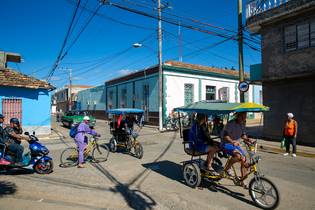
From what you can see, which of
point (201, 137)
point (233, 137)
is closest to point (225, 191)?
point (233, 137)

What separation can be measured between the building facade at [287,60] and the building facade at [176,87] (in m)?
10.1

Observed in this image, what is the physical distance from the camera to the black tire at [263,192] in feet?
16.5

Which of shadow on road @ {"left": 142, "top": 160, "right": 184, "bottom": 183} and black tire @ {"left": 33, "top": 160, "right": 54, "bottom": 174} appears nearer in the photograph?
shadow on road @ {"left": 142, "top": 160, "right": 184, "bottom": 183}

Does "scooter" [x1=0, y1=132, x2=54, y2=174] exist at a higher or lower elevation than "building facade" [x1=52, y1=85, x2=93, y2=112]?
lower

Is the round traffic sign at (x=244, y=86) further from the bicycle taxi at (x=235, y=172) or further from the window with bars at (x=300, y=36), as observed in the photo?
the bicycle taxi at (x=235, y=172)

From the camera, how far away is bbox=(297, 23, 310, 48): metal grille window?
41.6ft

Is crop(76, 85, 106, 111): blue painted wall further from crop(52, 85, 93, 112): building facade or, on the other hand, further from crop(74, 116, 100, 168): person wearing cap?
crop(74, 116, 100, 168): person wearing cap

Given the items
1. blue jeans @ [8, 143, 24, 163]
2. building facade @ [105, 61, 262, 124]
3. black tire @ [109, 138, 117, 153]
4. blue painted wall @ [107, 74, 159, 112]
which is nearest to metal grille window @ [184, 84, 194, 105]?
building facade @ [105, 61, 262, 124]

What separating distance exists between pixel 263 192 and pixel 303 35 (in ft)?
34.5

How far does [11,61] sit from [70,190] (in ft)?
68.6

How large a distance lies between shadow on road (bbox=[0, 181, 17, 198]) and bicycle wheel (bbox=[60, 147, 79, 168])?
2.05 meters

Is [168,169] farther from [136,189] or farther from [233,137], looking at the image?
[233,137]

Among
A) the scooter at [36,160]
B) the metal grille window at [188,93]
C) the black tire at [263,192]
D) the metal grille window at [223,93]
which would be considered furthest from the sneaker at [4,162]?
the metal grille window at [223,93]

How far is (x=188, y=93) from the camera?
25781 millimetres
